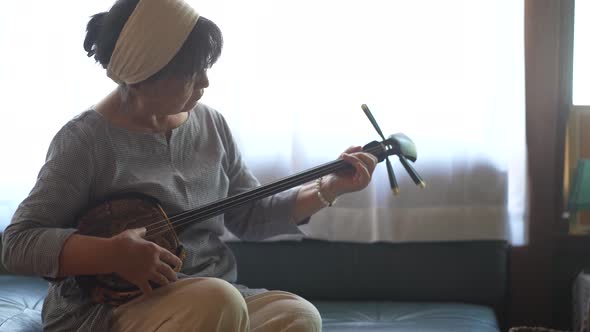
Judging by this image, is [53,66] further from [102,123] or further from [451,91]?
[451,91]

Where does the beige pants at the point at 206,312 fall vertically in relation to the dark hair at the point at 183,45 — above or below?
below

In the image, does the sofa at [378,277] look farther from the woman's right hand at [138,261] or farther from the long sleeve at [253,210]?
the woman's right hand at [138,261]

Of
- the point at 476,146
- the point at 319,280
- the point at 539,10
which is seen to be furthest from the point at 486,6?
the point at 319,280

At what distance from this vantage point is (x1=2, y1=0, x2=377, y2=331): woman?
4.74ft

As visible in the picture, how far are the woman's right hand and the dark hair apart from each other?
34cm

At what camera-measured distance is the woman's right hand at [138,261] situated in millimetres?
1437

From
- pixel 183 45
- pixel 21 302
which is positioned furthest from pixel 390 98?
pixel 21 302

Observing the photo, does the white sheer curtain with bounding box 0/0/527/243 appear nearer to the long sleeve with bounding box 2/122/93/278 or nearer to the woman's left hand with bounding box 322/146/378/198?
the woman's left hand with bounding box 322/146/378/198

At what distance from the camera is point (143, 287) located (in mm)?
1456

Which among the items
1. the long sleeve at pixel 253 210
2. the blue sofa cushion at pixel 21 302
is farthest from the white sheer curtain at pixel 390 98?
the blue sofa cushion at pixel 21 302

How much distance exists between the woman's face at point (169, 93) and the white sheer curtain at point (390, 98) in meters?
0.63

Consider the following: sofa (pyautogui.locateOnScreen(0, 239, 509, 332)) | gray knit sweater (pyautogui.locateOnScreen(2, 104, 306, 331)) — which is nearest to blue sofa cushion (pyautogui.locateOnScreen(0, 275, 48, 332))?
sofa (pyautogui.locateOnScreen(0, 239, 509, 332))

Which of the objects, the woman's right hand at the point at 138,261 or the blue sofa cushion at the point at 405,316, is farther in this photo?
the blue sofa cushion at the point at 405,316

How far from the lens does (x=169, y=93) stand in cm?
159
